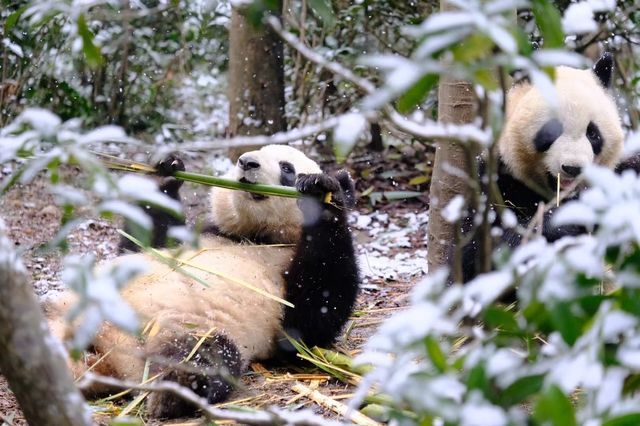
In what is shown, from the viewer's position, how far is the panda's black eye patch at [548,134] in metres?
3.65

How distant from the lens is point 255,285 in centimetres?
388

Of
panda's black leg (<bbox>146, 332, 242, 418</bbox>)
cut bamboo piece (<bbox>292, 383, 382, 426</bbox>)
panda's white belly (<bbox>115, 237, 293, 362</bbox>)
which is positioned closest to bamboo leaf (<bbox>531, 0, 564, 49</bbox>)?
cut bamboo piece (<bbox>292, 383, 382, 426</bbox>)

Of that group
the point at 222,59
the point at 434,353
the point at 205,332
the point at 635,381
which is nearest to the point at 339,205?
the point at 205,332

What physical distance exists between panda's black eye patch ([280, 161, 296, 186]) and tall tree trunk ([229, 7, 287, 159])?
2.23 m

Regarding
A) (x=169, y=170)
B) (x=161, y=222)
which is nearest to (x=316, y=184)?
(x=169, y=170)

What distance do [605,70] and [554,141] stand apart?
559 mm

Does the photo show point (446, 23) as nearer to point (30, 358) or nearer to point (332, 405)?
point (30, 358)

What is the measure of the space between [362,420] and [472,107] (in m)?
1.85

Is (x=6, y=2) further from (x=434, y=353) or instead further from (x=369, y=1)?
(x=434, y=353)

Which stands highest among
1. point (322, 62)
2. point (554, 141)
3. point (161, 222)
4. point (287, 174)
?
point (322, 62)

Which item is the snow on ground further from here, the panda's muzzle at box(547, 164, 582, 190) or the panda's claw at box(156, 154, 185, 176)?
the panda's muzzle at box(547, 164, 582, 190)

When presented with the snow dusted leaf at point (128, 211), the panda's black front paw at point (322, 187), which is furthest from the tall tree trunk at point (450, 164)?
the snow dusted leaf at point (128, 211)

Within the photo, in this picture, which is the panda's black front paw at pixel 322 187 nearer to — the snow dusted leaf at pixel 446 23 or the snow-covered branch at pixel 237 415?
the snow-covered branch at pixel 237 415

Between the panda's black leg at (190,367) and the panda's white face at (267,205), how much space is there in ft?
2.85
